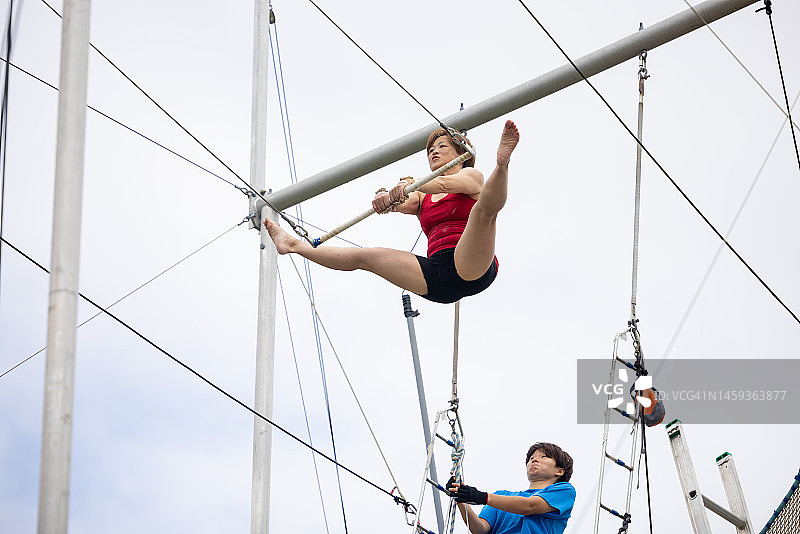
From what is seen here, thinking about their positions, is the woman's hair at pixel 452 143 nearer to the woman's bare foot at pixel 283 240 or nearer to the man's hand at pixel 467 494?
the woman's bare foot at pixel 283 240

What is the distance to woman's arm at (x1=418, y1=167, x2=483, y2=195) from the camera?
179 inches

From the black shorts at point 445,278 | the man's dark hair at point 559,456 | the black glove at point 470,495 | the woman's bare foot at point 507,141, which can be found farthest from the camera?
the man's dark hair at point 559,456

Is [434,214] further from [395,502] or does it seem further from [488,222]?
[395,502]

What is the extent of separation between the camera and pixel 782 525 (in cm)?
509

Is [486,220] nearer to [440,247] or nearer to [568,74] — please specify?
[440,247]

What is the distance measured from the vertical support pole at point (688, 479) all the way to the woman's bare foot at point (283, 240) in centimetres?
184

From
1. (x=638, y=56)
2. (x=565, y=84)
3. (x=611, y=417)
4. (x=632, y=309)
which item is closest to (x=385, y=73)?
(x=565, y=84)

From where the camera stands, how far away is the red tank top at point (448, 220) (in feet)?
15.5

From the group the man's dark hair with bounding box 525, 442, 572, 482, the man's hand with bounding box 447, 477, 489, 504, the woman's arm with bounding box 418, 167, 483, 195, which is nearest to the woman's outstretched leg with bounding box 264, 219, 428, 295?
the woman's arm with bounding box 418, 167, 483, 195

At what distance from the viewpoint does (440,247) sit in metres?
4.71

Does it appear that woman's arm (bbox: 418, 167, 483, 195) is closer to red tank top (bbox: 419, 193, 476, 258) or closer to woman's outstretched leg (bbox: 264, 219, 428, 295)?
red tank top (bbox: 419, 193, 476, 258)

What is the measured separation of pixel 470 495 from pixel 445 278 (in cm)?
101

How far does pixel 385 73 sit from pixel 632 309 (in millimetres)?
1698

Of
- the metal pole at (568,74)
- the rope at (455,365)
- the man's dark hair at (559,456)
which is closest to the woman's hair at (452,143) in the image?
the metal pole at (568,74)
